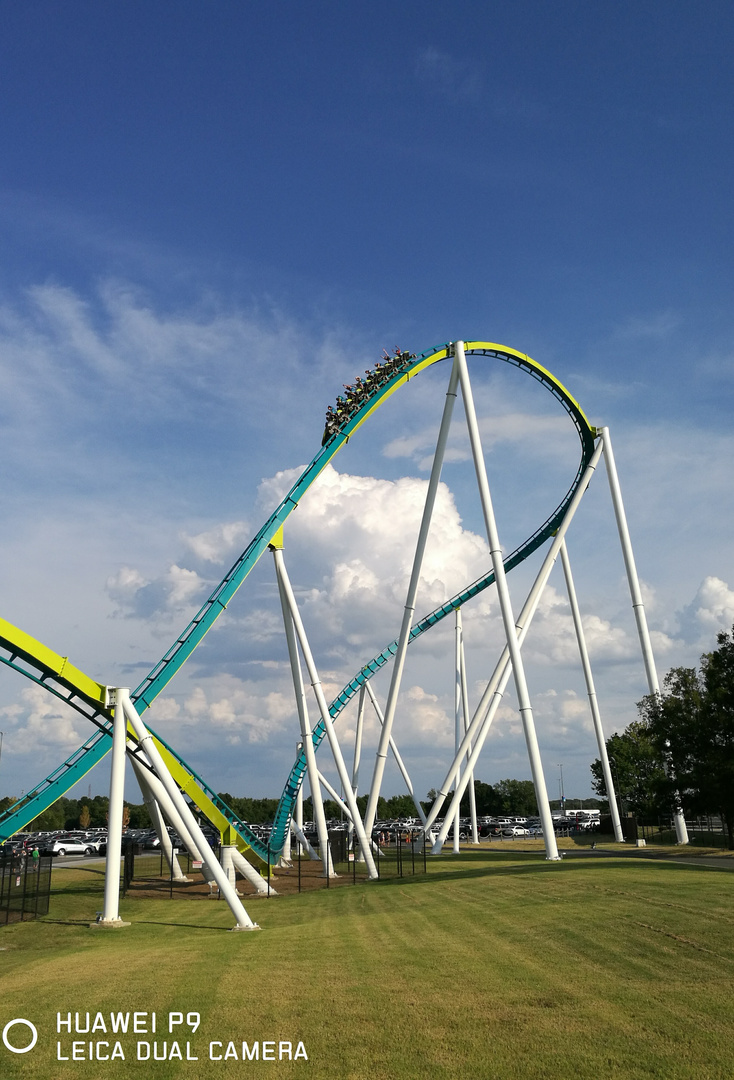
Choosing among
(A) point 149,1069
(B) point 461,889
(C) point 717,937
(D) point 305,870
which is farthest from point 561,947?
(D) point 305,870

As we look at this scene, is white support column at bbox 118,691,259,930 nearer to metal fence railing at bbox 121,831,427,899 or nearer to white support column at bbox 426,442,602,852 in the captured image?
metal fence railing at bbox 121,831,427,899

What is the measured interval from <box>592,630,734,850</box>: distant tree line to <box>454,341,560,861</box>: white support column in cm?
572

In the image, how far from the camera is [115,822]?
20109mm

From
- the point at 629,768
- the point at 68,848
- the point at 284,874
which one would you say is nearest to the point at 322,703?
the point at 284,874

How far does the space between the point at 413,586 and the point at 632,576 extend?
360 inches

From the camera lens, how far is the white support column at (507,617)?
25062 millimetres

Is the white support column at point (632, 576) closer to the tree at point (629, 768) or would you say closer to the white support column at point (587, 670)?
the white support column at point (587, 670)

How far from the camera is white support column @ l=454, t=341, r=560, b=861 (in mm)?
25062

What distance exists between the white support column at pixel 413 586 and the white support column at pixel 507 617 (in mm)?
1249

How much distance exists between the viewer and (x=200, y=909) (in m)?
22.7

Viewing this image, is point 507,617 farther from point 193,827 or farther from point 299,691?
point 193,827

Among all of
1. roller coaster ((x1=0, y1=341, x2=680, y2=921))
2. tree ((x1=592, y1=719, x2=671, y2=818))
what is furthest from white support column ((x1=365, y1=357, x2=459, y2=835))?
tree ((x1=592, y1=719, x2=671, y2=818))

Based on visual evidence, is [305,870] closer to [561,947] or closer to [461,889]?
[461,889]

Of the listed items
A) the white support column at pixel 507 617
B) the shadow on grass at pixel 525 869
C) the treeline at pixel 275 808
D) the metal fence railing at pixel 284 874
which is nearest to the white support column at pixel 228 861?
the metal fence railing at pixel 284 874
